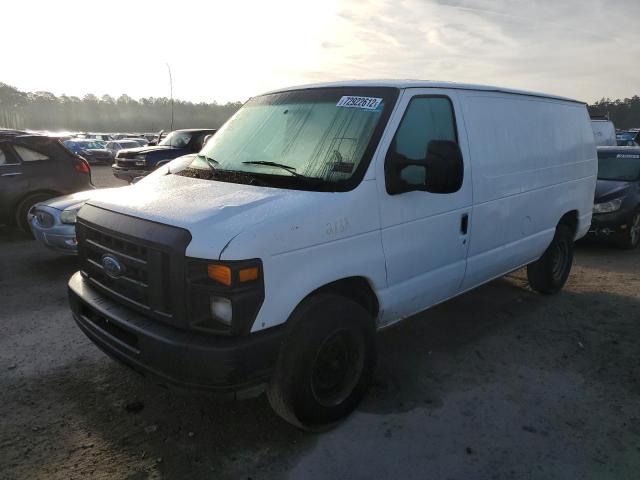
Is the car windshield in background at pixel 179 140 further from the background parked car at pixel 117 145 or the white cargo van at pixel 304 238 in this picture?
the background parked car at pixel 117 145

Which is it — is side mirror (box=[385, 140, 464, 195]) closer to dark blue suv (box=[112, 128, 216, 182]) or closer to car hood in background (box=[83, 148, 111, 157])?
dark blue suv (box=[112, 128, 216, 182])

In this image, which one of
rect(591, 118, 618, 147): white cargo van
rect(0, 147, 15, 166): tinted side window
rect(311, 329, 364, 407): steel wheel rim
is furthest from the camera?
rect(591, 118, 618, 147): white cargo van

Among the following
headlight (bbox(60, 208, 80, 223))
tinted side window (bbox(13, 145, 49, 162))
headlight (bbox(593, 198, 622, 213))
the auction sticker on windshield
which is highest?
the auction sticker on windshield

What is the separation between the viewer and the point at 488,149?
12.6 ft

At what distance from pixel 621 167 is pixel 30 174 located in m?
9.76

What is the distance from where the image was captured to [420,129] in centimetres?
332

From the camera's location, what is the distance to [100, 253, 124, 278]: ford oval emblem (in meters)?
2.75

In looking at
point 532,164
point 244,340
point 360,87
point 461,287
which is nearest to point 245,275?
point 244,340

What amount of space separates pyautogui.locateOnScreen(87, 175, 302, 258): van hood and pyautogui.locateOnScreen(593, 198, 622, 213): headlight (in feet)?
21.2

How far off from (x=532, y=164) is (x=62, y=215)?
5.20 meters

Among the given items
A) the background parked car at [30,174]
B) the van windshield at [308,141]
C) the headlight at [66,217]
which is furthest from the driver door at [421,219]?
the background parked car at [30,174]

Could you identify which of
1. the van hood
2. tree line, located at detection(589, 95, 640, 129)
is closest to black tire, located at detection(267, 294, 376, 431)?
the van hood

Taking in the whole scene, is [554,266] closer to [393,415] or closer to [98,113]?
[393,415]

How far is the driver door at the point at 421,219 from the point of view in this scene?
10.2ft
